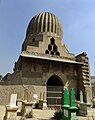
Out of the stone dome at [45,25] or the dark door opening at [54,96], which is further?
the stone dome at [45,25]

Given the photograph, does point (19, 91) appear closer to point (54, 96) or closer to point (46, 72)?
point (46, 72)

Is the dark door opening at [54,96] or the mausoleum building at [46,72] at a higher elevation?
the mausoleum building at [46,72]

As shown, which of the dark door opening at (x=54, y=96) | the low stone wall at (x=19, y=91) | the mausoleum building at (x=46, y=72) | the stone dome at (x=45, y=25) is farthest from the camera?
the stone dome at (x=45, y=25)

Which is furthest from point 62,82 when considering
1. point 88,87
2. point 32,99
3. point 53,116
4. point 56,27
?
point 56,27

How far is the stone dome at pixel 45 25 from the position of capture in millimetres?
22062

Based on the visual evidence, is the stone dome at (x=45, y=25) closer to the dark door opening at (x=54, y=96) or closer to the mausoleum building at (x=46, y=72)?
the mausoleum building at (x=46, y=72)

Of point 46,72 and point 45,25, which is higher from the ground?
point 45,25

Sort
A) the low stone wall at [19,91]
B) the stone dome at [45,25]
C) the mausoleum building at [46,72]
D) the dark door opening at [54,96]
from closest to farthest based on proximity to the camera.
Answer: the low stone wall at [19,91]
the mausoleum building at [46,72]
the dark door opening at [54,96]
the stone dome at [45,25]

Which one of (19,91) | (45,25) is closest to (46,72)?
(19,91)

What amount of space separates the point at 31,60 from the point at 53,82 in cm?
492

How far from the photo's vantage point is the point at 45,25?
22.1 meters

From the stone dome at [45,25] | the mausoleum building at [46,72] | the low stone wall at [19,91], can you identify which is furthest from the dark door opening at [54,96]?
the stone dome at [45,25]

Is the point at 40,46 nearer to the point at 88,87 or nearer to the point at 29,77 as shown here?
the point at 29,77

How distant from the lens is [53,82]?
20125 mm
